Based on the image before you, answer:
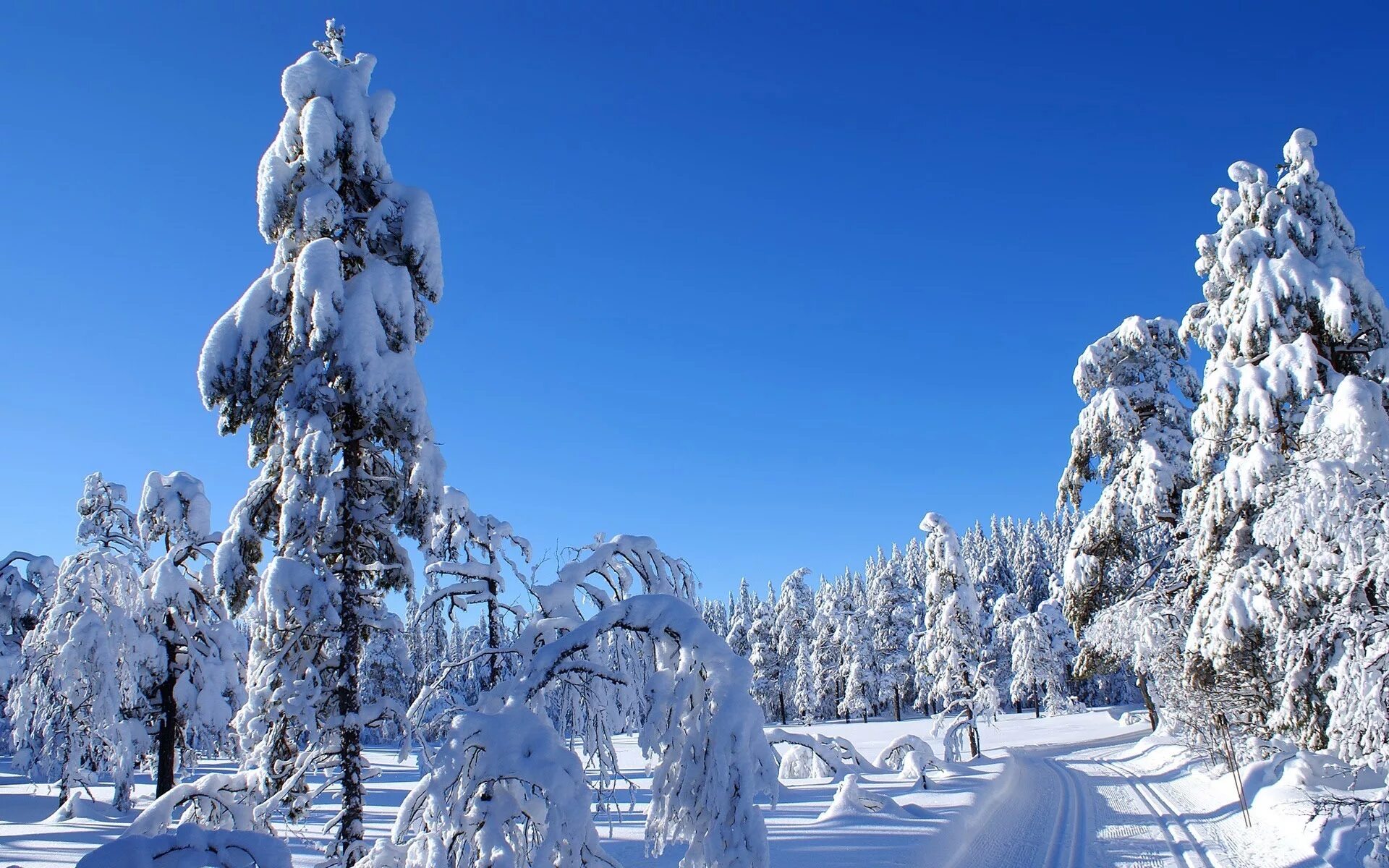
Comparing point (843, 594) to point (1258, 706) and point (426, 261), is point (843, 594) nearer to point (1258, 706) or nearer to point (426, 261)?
point (1258, 706)

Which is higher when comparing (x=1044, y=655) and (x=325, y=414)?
(x=325, y=414)

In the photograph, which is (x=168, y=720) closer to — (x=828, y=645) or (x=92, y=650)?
(x=92, y=650)

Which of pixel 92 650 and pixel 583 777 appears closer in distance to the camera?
pixel 583 777

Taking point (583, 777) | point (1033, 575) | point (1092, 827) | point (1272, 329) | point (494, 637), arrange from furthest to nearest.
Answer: point (1033, 575), point (1092, 827), point (494, 637), point (1272, 329), point (583, 777)

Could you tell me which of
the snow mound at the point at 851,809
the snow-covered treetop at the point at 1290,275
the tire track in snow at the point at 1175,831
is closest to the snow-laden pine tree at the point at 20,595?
the snow mound at the point at 851,809

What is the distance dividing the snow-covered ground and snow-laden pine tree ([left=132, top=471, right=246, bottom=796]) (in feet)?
8.53

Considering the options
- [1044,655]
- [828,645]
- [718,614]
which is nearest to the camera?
[1044,655]

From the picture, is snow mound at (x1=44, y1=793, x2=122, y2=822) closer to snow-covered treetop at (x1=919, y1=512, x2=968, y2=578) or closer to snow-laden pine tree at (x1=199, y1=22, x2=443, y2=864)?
snow-laden pine tree at (x1=199, y1=22, x2=443, y2=864)

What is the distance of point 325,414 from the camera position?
29.8ft

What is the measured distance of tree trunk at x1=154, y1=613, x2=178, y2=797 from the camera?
61.5 feet

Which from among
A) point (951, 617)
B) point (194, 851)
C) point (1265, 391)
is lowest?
point (951, 617)

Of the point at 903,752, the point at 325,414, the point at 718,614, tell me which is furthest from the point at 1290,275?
the point at 718,614

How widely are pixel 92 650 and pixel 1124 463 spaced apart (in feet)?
89.9

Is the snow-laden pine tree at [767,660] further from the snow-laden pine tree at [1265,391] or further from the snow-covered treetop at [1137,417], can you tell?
the snow-laden pine tree at [1265,391]
